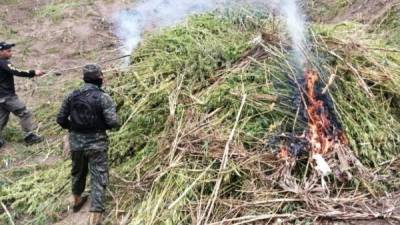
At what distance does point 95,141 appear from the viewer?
5309mm

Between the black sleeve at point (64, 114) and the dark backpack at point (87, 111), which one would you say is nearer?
the dark backpack at point (87, 111)

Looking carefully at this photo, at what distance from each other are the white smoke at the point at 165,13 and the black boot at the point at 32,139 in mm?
2013

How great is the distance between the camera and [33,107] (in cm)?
856

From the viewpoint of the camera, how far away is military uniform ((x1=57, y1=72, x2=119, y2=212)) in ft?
17.3

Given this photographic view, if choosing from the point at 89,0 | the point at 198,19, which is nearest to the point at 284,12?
the point at 198,19

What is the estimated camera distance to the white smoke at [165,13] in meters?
7.14

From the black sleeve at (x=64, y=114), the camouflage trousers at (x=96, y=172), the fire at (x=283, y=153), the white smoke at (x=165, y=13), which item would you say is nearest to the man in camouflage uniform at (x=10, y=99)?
the white smoke at (x=165, y=13)

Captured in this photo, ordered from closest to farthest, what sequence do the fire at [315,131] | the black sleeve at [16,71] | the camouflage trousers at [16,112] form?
the fire at [315,131] → the black sleeve at [16,71] → the camouflage trousers at [16,112]

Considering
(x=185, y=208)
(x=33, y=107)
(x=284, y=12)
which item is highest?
(x=284, y=12)

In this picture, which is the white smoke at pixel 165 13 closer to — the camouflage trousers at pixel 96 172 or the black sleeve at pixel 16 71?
the black sleeve at pixel 16 71

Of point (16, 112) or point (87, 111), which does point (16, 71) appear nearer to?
point (16, 112)

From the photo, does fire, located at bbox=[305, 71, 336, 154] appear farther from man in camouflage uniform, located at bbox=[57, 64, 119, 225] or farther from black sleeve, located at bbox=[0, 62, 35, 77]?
black sleeve, located at bbox=[0, 62, 35, 77]

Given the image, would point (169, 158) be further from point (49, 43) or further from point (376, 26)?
point (49, 43)

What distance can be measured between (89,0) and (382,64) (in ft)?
27.5
